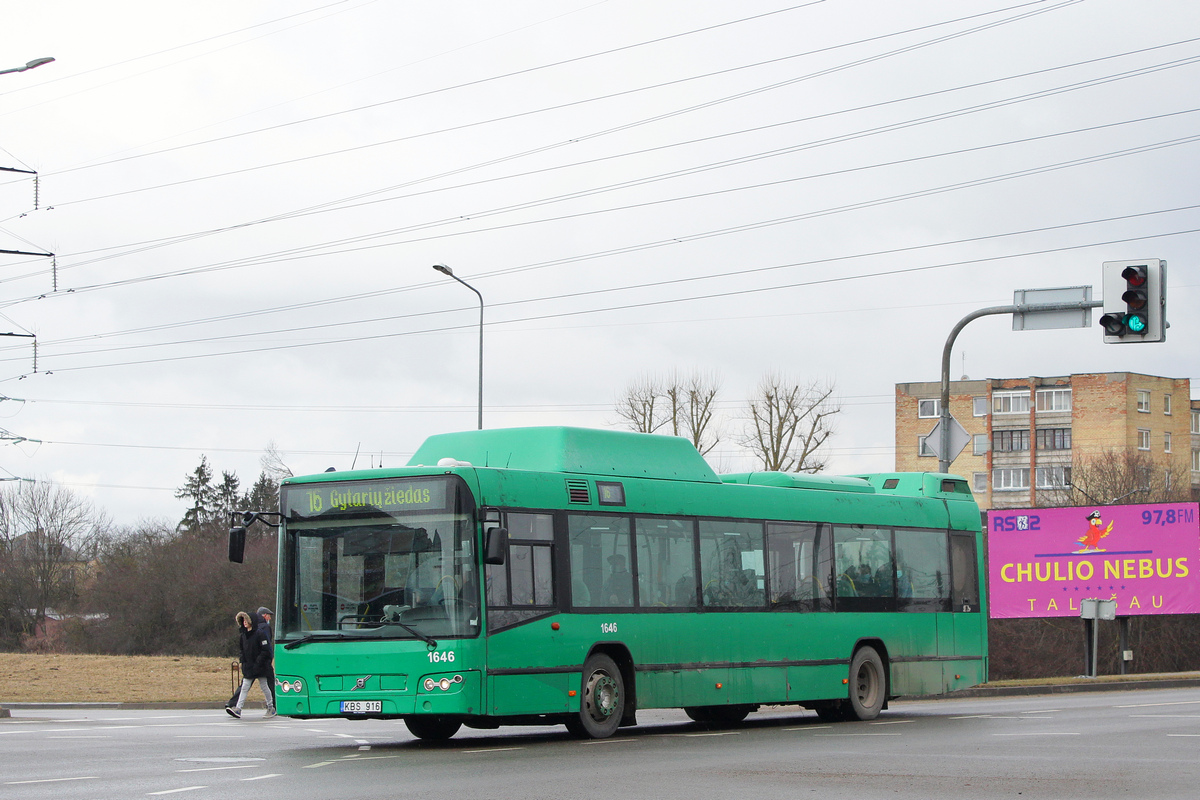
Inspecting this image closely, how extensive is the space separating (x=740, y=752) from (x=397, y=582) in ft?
12.6

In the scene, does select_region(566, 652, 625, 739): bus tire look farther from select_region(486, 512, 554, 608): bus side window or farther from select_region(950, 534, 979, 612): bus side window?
select_region(950, 534, 979, 612): bus side window

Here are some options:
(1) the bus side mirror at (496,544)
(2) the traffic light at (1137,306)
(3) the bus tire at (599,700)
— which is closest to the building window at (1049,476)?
(2) the traffic light at (1137,306)

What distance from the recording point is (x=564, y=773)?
39.3ft

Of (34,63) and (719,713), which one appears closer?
(719,713)

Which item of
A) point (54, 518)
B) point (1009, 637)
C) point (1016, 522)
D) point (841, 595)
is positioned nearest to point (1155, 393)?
point (1009, 637)

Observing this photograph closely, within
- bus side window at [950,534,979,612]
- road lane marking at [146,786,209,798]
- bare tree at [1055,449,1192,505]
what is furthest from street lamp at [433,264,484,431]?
bare tree at [1055,449,1192,505]

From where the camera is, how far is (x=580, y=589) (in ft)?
53.0

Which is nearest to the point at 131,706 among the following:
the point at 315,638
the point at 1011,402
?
the point at 315,638

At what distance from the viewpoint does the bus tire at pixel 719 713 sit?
774 inches

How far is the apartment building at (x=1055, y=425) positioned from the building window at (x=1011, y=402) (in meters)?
0.07

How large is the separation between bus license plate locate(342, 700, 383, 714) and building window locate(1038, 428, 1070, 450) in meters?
89.5

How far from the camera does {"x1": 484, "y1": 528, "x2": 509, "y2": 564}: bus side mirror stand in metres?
14.7

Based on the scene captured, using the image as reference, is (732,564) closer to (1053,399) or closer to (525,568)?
(525,568)

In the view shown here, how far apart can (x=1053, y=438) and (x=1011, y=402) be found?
4079 millimetres
